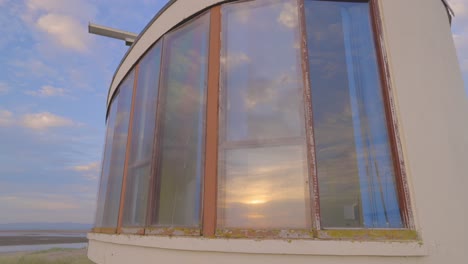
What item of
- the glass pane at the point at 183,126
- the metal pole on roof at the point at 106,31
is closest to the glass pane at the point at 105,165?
the metal pole on roof at the point at 106,31

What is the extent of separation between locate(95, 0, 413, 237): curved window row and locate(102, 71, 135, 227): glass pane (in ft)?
2.43

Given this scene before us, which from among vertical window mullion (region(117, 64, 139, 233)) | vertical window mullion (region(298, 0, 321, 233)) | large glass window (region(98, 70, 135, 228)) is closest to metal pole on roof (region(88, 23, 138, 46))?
large glass window (region(98, 70, 135, 228))

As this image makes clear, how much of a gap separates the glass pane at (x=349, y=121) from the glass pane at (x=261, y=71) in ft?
0.40

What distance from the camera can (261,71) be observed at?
2.16 m

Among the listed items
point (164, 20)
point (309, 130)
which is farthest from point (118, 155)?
point (309, 130)

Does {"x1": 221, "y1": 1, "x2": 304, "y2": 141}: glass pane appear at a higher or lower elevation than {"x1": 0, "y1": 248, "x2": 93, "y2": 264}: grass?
higher

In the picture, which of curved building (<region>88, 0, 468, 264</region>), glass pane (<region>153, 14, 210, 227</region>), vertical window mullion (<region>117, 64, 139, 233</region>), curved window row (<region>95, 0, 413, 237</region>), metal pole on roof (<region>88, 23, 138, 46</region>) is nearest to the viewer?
curved building (<region>88, 0, 468, 264</region>)

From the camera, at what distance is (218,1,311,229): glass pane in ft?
6.00

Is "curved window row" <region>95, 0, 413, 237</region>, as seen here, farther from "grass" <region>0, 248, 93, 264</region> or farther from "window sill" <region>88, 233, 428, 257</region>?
"grass" <region>0, 248, 93, 264</region>

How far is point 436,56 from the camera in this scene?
196cm

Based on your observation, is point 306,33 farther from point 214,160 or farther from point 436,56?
point 214,160

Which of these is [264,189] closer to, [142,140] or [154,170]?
[154,170]

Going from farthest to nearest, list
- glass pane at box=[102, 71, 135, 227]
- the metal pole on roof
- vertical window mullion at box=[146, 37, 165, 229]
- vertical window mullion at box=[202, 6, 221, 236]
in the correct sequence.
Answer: the metal pole on roof < glass pane at box=[102, 71, 135, 227] < vertical window mullion at box=[146, 37, 165, 229] < vertical window mullion at box=[202, 6, 221, 236]

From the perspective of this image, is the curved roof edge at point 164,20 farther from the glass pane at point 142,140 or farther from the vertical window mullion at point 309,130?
the vertical window mullion at point 309,130
